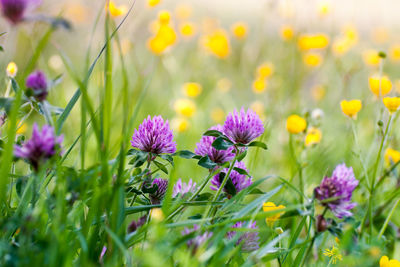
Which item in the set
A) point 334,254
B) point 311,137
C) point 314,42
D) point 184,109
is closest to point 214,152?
point 334,254

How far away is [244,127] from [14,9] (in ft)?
1.75

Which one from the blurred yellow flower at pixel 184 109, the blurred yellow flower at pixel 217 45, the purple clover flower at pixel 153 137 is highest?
the blurred yellow flower at pixel 217 45

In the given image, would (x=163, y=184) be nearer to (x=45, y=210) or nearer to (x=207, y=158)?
(x=207, y=158)

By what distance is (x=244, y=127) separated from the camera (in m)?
0.83

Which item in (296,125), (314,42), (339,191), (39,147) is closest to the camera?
(39,147)

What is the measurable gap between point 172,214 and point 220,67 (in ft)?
10.8

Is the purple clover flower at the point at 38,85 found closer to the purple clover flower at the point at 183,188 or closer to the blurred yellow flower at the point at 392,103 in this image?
the purple clover flower at the point at 183,188

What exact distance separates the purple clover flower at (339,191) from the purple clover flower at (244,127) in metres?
0.16

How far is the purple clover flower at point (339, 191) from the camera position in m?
0.76

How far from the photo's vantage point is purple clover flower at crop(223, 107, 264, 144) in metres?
0.84

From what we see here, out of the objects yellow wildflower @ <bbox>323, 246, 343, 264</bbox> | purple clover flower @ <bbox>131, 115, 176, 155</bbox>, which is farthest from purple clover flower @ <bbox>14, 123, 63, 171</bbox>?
yellow wildflower @ <bbox>323, 246, 343, 264</bbox>

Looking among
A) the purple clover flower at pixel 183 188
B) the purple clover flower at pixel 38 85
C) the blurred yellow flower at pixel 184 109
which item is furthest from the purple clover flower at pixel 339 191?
the blurred yellow flower at pixel 184 109

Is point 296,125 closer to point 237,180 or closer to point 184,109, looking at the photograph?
point 237,180

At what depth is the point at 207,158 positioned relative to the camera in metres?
0.84
